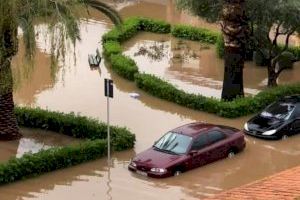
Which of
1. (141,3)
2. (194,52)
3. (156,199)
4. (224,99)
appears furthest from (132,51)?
(156,199)

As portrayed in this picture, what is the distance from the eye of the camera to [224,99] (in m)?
27.2

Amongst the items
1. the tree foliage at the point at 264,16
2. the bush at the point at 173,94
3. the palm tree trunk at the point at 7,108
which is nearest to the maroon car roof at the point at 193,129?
the bush at the point at 173,94

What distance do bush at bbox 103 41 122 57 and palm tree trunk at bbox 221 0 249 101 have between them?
773 cm

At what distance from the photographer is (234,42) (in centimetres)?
2675

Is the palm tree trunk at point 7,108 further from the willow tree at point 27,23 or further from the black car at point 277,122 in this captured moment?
the black car at point 277,122

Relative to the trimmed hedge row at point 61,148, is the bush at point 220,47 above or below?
above

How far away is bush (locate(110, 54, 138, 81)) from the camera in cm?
3045

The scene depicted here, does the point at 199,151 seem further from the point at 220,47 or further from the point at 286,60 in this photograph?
the point at 220,47

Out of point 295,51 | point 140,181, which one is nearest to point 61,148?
point 140,181

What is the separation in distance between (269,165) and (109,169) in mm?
4805

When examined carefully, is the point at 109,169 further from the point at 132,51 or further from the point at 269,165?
the point at 132,51

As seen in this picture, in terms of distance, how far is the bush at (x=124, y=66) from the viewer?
30453mm

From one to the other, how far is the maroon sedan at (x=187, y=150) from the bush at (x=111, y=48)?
12.5 m

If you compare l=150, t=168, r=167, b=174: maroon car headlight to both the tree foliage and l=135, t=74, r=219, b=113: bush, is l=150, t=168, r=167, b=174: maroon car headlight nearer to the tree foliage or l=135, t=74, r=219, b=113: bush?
l=135, t=74, r=219, b=113: bush
